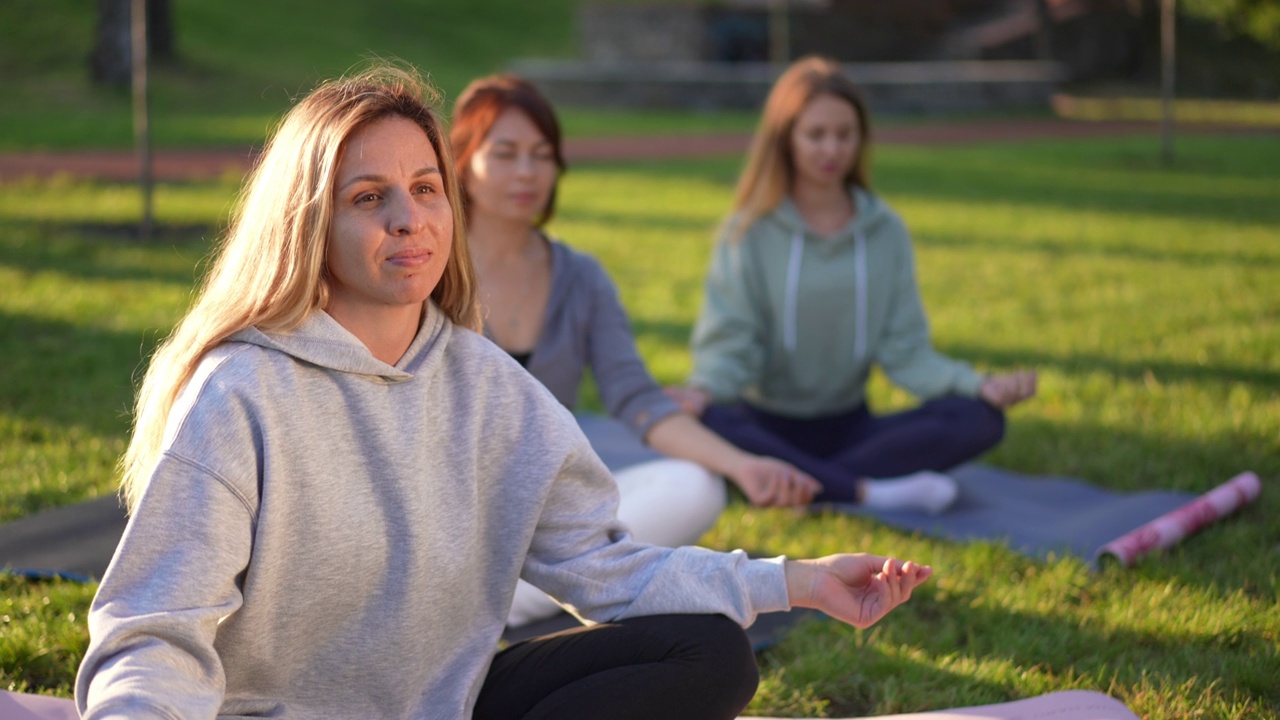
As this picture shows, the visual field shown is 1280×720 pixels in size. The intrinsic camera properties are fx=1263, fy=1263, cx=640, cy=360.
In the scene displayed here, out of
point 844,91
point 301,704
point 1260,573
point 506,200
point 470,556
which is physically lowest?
point 1260,573

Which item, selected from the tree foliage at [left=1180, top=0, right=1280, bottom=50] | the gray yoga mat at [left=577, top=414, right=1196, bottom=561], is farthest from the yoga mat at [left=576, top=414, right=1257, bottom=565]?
the tree foliage at [left=1180, top=0, right=1280, bottom=50]

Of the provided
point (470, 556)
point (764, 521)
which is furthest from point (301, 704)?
point (764, 521)

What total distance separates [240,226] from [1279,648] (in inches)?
101

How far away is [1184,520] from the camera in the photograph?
378 cm

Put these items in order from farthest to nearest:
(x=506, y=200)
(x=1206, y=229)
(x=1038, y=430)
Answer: (x=1206, y=229), (x=1038, y=430), (x=506, y=200)

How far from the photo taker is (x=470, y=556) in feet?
6.95

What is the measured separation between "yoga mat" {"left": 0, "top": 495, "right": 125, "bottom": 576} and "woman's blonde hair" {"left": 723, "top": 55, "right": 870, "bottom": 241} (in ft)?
7.52

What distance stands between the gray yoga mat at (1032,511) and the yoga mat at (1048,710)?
44.2 inches

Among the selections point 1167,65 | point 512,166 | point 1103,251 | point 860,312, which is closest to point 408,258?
point 512,166

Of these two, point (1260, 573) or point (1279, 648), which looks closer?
point (1279, 648)

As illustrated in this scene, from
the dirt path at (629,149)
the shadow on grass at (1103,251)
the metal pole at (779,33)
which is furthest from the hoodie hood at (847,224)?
the metal pole at (779,33)

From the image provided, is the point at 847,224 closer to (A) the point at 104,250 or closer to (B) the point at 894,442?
(B) the point at 894,442

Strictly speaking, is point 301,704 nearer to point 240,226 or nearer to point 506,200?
point 240,226

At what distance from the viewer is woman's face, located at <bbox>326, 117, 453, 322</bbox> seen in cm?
196
